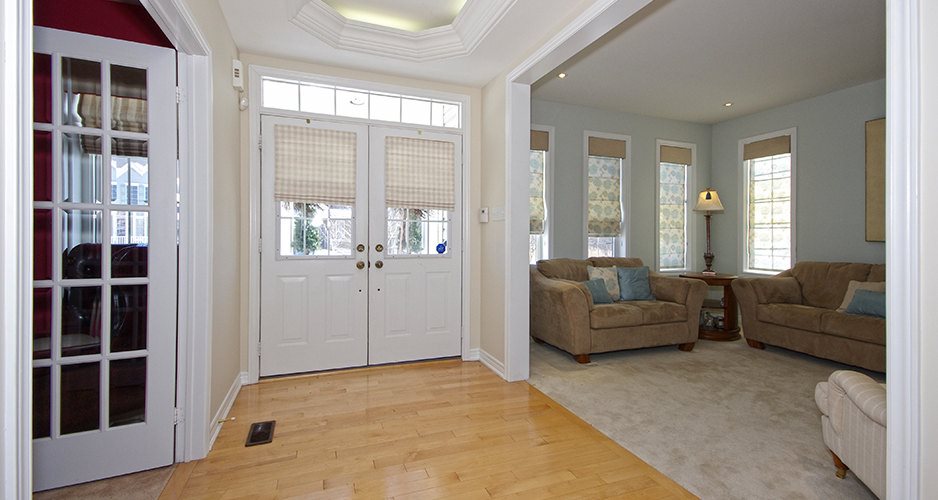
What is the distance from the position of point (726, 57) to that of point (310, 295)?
4.21 m

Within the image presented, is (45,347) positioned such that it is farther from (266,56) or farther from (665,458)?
(665,458)

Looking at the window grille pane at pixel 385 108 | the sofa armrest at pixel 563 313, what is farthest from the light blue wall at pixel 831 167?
the window grille pane at pixel 385 108

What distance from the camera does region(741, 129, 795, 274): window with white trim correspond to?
5.13m

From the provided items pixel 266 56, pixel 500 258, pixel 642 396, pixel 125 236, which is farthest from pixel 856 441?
pixel 266 56

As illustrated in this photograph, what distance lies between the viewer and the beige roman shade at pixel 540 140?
4953 mm

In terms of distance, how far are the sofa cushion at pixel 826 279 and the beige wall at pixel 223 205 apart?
17.4 feet

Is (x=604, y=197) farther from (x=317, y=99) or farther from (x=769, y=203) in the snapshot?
(x=317, y=99)

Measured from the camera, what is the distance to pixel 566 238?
5152 millimetres

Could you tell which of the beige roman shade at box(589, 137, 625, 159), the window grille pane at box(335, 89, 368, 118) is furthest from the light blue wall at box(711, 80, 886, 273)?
the window grille pane at box(335, 89, 368, 118)

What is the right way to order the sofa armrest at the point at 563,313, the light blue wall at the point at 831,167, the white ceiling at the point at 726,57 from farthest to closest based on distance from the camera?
1. the light blue wall at the point at 831,167
2. the sofa armrest at the point at 563,313
3. the white ceiling at the point at 726,57

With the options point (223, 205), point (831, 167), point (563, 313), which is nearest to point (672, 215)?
point (831, 167)

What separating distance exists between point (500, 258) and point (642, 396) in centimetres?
146

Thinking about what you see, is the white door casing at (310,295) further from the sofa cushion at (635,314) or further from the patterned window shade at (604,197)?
the patterned window shade at (604,197)

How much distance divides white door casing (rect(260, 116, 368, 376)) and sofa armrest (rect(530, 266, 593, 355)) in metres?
1.75
